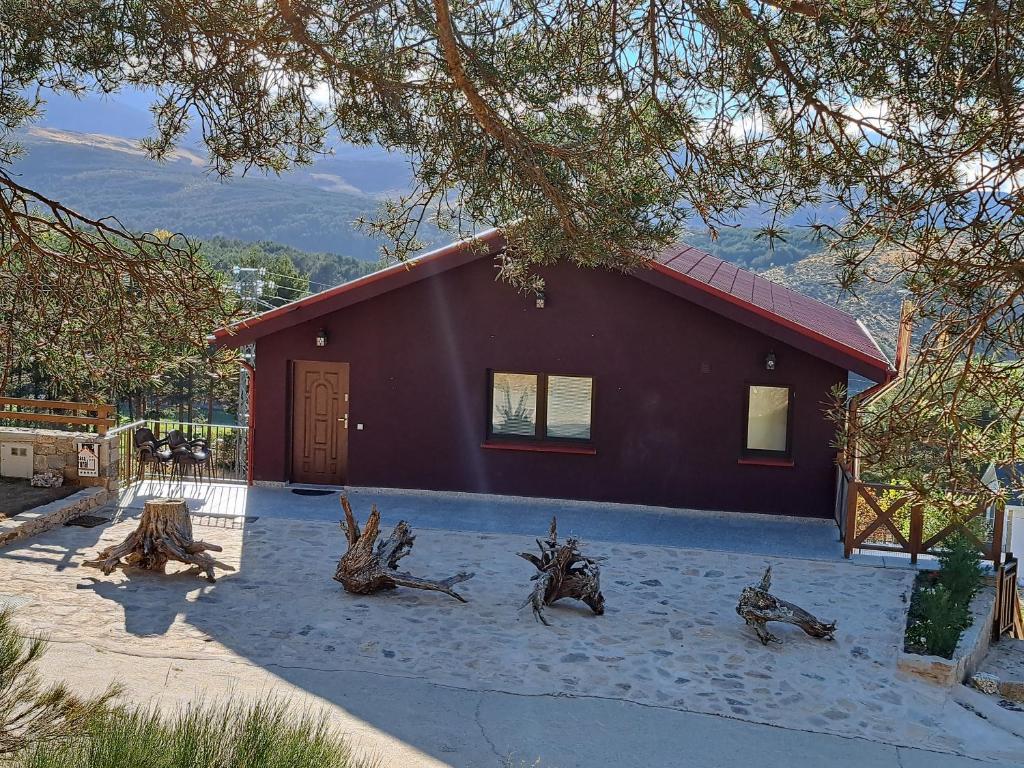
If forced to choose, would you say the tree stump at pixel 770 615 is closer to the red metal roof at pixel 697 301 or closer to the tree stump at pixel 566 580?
the tree stump at pixel 566 580

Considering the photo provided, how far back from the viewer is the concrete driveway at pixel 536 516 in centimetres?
1298

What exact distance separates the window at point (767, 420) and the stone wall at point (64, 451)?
8.47 meters

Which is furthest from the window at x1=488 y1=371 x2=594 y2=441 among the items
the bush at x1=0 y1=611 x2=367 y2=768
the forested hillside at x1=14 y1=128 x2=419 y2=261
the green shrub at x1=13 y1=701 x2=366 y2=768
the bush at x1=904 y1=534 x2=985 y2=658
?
the forested hillside at x1=14 y1=128 x2=419 y2=261

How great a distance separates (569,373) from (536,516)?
2030mm

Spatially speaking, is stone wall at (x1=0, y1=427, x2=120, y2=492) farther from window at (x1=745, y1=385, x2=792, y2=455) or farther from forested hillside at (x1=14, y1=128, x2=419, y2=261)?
forested hillside at (x1=14, y1=128, x2=419, y2=261)

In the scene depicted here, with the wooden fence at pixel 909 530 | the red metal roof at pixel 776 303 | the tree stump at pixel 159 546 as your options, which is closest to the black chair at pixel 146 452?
the tree stump at pixel 159 546

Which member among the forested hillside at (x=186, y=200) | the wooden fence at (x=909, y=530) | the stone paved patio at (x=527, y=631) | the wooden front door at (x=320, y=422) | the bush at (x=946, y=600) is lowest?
the stone paved patio at (x=527, y=631)

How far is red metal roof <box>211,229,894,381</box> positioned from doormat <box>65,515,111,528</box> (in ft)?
8.40

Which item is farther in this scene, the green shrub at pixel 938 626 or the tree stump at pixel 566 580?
the tree stump at pixel 566 580

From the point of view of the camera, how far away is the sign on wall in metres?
13.7

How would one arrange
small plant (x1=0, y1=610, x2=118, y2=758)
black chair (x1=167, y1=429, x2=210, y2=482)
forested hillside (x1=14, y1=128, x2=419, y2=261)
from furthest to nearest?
forested hillside (x1=14, y1=128, x2=419, y2=261) → black chair (x1=167, y1=429, x2=210, y2=482) → small plant (x1=0, y1=610, x2=118, y2=758)

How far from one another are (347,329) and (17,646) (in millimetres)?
10686

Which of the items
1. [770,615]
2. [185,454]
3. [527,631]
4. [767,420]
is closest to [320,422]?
[185,454]

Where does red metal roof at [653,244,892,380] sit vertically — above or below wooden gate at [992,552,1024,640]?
above
